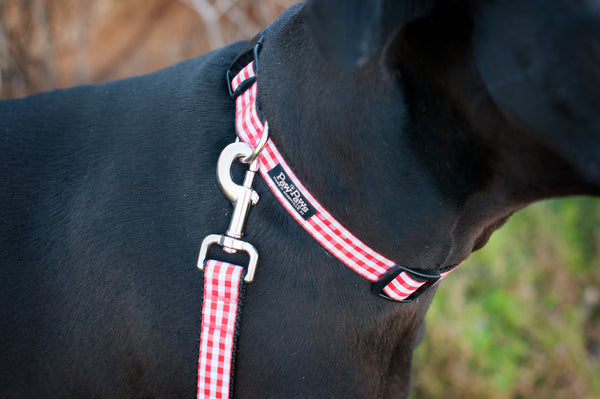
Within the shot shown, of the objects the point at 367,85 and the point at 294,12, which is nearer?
the point at 367,85

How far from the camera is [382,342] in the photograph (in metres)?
1.35

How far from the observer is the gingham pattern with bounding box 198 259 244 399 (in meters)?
1.25

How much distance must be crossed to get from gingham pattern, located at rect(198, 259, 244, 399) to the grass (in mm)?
1859

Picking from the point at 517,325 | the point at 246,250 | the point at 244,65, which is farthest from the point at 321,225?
the point at 517,325

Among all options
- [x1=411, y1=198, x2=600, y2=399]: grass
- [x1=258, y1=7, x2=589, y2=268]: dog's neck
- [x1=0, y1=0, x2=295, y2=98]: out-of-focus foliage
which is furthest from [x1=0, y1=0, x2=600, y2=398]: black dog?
[x1=0, y1=0, x2=295, y2=98]: out-of-focus foliage

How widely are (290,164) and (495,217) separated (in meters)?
0.50

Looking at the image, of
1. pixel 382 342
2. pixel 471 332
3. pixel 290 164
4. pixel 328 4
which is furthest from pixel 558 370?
pixel 328 4

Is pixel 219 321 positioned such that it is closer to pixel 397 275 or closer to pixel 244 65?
pixel 397 275

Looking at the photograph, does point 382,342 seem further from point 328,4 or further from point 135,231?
point 328,4

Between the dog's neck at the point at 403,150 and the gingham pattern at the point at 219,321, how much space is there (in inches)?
10.8

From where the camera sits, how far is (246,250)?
4.12ft

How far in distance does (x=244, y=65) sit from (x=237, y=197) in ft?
1.26

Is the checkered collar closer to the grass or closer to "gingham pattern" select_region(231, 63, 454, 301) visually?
"gingham pattern" select_region(231, 63, 454, 301)

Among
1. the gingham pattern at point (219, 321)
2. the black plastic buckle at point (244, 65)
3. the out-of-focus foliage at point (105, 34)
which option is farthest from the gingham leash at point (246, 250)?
the out-of-focus foliage at point (105, 34)
